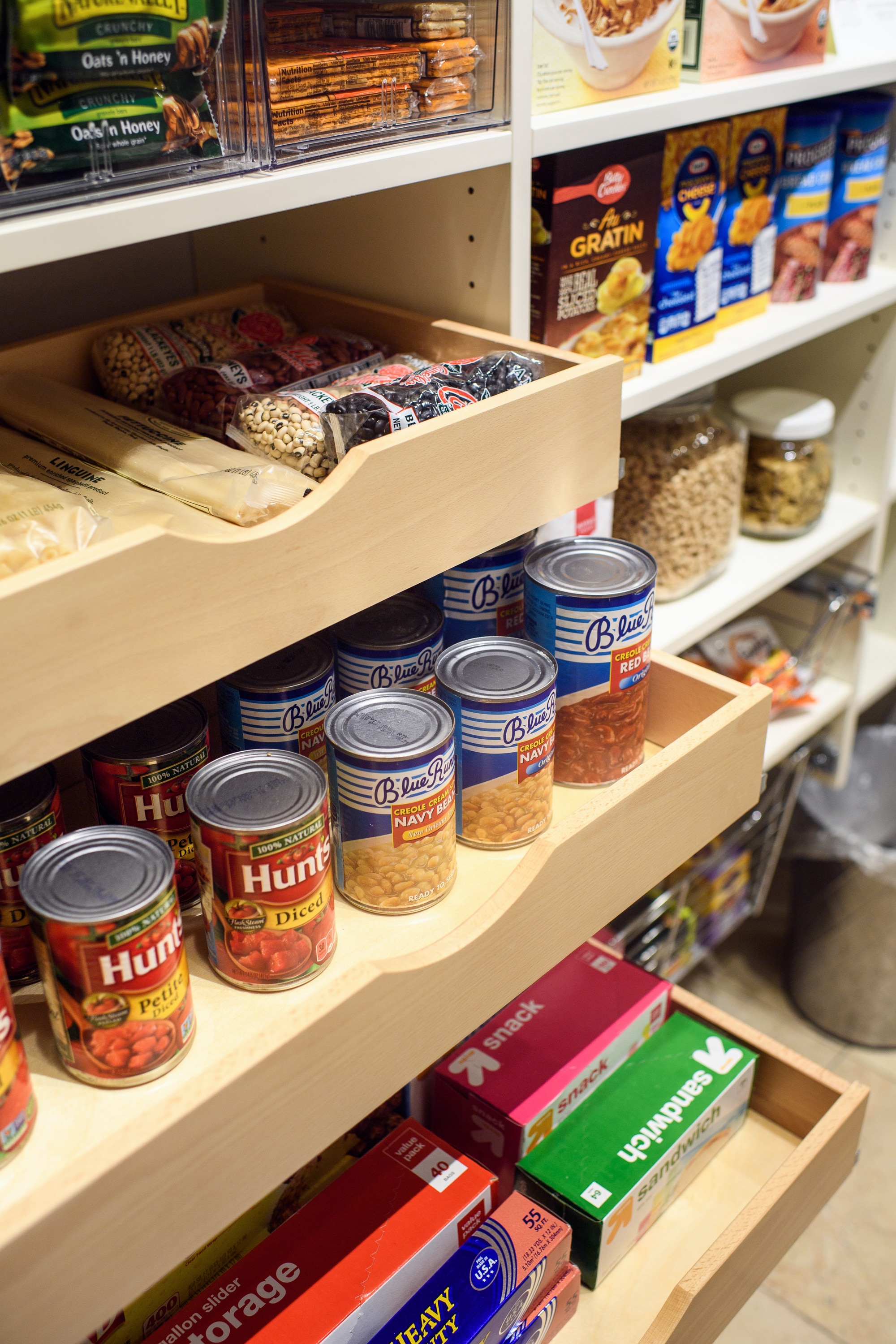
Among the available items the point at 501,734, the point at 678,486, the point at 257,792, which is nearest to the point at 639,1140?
the point at 501,734

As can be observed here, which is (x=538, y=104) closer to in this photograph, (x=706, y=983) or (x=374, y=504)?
(x=374, y=504)

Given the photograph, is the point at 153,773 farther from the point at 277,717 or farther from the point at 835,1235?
the point at 835,1235

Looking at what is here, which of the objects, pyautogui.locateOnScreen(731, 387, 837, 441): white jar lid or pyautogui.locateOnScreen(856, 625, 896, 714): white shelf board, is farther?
pyautogui.locateOnScreen(856, 625, 896, 714): white shelf board

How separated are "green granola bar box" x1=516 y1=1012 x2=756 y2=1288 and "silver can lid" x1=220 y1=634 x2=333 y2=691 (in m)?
0.59

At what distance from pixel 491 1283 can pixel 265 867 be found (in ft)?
1.64

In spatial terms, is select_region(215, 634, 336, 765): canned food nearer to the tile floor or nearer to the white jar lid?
the white jar lid

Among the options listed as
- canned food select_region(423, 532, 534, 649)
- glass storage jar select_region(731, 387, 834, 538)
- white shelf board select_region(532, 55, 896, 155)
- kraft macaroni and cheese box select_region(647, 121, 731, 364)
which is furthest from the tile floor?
white shelf board select_region(532, 55, 896, 155)

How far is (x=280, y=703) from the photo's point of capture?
2.95 feet

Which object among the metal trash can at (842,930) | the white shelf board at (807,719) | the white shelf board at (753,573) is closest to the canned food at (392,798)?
the white shelf board at (753,573)

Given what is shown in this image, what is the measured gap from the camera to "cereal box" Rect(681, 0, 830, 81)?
1226mm

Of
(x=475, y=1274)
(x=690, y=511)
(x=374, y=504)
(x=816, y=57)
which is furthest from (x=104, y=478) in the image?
(x=816, y=57)

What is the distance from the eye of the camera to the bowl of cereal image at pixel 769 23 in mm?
1240

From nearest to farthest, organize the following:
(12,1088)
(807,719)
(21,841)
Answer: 1. (12,1088)
2. (21,841)
3. (807,719)

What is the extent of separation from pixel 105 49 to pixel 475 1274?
98 centimetres
